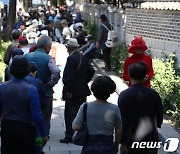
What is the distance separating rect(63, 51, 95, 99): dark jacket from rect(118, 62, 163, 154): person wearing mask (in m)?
3.31

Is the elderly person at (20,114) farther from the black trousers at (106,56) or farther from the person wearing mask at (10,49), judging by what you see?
the black trousers at (106,56)

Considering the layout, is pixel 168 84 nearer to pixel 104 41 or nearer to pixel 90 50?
pixel 104 41

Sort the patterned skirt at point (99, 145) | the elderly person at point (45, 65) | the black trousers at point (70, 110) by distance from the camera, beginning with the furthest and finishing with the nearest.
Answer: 1. the black trousers at point (70, 110)
2. the elderly person at point (45, 65)
3. the patterned skirt at point (99, 145)

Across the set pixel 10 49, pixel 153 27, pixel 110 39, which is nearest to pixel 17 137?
pixel 10 49

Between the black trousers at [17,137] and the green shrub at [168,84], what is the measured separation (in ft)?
15.7

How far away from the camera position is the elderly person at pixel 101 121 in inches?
239

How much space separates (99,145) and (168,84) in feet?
21.9

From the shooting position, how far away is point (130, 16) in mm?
19547

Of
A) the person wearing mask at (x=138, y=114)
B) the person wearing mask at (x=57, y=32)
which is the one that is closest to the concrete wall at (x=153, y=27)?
the person wearing mask at (x=57, y=32)

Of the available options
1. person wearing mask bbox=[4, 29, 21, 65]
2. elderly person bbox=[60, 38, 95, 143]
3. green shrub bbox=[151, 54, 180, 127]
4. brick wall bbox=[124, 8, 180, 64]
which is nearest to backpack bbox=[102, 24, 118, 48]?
brick wall bbox=[124, 8, 180, 64]

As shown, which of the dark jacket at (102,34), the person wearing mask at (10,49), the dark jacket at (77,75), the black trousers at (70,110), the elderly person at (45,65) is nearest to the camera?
the elderly person at (45,65)

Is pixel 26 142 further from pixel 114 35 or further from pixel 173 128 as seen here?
pixel 114 35

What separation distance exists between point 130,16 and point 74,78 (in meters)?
10.0

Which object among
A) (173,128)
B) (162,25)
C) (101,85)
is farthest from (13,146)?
(162,25)
